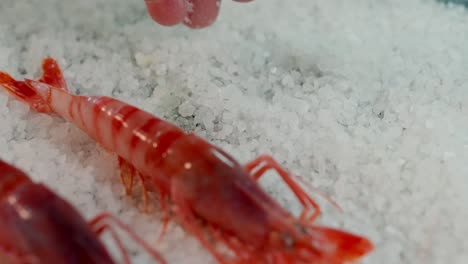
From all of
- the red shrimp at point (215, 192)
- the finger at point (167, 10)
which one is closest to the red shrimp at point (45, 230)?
the red shrimp at point (215, 192)

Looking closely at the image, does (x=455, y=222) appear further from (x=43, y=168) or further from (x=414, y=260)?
(x=43, y=168)

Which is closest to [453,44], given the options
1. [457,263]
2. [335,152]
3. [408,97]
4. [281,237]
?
[408,97]

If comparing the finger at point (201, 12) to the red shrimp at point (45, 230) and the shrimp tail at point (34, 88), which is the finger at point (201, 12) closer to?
the shrimp tail at point (34, 88)

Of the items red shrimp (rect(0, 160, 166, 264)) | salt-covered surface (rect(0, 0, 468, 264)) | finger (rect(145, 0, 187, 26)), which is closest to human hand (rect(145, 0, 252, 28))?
finger (rect(145, 0, 187, 26))

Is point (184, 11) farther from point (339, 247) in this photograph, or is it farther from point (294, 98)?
point (339, 247)

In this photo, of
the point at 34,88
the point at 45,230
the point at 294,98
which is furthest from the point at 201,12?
the point at 45,230

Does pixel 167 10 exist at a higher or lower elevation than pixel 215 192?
higher

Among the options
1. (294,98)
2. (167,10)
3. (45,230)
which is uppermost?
(167,10)
